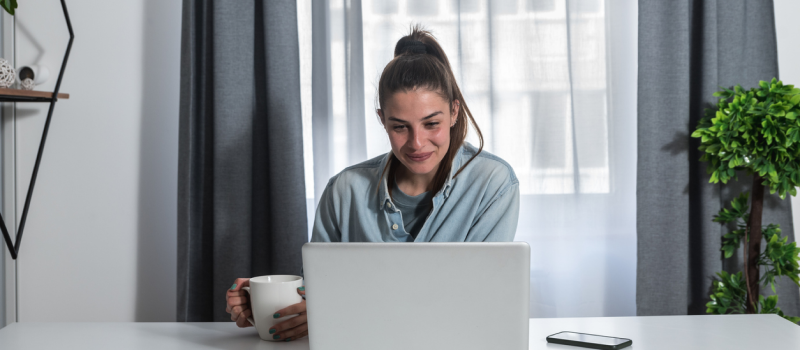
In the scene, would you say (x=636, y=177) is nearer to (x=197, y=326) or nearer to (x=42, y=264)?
(x=197, y=326)

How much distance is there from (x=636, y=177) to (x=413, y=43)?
0.98 m

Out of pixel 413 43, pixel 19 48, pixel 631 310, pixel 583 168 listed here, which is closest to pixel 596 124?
pixel 583 168

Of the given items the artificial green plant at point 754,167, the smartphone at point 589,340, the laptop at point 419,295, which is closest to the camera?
the laptop at point 419,295

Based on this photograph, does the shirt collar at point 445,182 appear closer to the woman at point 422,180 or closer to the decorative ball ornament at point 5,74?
the woman at point 422,180

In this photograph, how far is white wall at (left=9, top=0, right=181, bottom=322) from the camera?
1.96m

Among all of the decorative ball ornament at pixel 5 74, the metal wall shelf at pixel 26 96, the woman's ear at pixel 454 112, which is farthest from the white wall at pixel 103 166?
the woman's ear at pixel 454 112

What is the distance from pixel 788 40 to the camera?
6.33 feet

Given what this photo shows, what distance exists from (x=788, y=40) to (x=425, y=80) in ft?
4.73

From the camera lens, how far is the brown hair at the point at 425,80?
1294mm

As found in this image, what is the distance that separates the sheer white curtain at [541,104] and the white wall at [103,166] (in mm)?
534

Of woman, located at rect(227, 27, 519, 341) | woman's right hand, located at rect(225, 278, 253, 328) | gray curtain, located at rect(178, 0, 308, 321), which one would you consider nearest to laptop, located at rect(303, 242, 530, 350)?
woman's right hand, located at rect(225, 278, 253, 328)

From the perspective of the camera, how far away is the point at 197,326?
949 millimetres

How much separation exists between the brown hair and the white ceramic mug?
0.55 metres

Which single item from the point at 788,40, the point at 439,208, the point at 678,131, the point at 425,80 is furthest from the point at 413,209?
the point at 788,40
